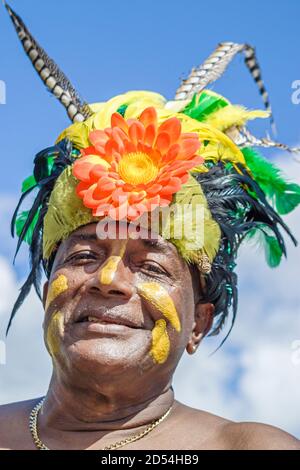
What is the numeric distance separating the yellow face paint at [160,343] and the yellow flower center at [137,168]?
73 cm

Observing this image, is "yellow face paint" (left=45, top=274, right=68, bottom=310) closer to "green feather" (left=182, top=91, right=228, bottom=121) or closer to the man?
the man

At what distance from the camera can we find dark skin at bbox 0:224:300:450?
4094 mm

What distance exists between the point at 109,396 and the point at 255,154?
1818 millimetres

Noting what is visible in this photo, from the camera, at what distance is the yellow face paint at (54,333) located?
4.24 m

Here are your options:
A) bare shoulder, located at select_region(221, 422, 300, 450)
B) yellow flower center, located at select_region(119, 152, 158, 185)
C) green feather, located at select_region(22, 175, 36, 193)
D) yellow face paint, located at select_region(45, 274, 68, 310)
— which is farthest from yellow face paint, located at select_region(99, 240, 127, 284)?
green feather, located at select_region(22, 175, 36, 193)

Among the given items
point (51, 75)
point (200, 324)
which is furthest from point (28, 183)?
point (200, 324)

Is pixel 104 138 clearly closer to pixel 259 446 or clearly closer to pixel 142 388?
pixel 142 388

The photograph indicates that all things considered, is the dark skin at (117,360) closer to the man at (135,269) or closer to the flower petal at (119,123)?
the man at (135,269)

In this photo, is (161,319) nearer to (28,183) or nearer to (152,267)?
(152,267)

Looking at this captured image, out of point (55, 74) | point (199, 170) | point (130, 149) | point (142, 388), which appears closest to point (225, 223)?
point (199, 170)

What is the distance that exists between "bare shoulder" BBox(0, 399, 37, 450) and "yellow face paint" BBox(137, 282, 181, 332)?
0.96 meters

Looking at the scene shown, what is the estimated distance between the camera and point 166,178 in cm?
439

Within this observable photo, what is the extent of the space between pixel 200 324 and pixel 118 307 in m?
0.67

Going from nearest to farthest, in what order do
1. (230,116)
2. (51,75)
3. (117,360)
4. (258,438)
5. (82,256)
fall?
(258,438)
(117,360)
(82,256)
(230,116)
(51,75)
